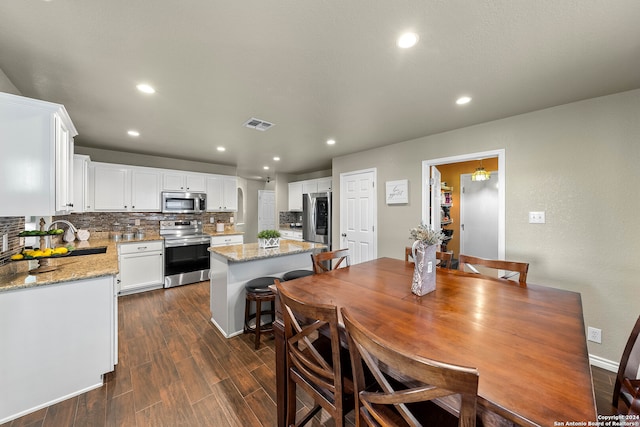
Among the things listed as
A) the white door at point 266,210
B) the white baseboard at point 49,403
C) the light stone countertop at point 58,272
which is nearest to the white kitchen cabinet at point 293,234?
the white door at point 266,210

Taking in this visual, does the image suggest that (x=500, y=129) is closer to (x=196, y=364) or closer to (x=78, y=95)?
(x=196, y=364)

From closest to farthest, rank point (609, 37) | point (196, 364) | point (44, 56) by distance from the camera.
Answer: point (609, 37) → point (44, 56) → point (196, 364)

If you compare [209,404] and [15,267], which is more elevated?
[15,267]

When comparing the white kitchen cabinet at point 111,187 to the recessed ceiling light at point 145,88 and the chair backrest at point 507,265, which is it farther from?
the chair backrest at point 507,265

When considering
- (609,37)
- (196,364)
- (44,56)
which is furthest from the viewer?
(196,364)

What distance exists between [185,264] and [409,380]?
4.30m

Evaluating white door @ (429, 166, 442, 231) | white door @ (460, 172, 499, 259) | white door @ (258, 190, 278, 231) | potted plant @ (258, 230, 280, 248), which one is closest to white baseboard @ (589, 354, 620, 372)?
white door @ (429, 166, 442, 231)

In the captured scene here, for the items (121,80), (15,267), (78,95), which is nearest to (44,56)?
(121,80)

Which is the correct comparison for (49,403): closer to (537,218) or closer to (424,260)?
(424,260)

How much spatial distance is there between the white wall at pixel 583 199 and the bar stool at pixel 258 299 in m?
2.64

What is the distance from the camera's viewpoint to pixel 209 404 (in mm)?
1671

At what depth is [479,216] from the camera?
4.88m

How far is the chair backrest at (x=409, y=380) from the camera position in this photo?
1.87 ft

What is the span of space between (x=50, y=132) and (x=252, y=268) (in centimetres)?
194
